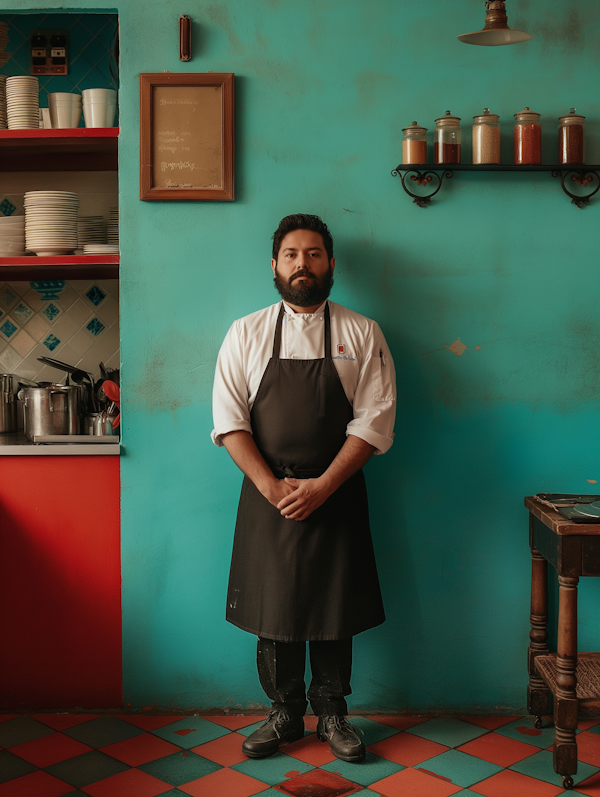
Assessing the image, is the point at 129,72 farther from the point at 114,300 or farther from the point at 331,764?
the point at 331,764

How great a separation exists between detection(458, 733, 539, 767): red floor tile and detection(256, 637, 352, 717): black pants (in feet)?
1.52

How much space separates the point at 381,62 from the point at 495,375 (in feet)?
4.06

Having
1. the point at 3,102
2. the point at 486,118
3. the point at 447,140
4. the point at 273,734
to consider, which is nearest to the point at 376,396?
the point at 447,140

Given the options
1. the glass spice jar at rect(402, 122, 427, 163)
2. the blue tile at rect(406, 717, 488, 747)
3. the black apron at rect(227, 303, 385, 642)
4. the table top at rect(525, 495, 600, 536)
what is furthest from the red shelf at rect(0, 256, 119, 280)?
the blue tile at rect(406, 717, 488, 747)

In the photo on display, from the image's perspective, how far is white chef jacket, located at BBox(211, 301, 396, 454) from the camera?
8.07ft

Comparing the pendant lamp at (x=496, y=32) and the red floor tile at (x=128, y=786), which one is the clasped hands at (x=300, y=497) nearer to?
the red floor tile at (x=128, y=786)

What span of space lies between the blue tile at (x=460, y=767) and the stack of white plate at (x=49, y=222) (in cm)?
228

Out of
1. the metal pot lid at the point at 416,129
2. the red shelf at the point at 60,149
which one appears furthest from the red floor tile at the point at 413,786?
the red shelf at the point at 60,149

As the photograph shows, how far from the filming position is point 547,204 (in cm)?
271

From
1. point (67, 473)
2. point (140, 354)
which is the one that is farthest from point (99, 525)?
point (140, 354)

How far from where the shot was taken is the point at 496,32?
2.33 meters

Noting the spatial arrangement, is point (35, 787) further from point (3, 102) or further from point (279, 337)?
point (3, 102)

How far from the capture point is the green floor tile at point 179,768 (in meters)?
2.31

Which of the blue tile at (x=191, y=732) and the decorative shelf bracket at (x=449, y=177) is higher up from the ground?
the decorative shelf bracket at (x=449, y=177)
